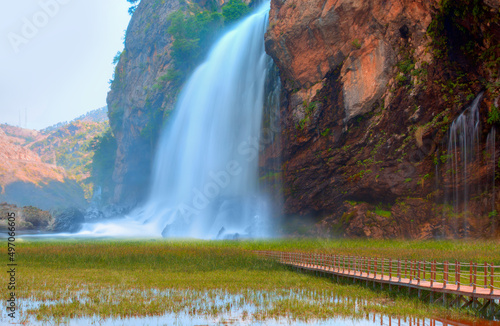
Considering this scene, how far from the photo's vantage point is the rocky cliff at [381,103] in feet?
107

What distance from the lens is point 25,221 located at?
73625mm

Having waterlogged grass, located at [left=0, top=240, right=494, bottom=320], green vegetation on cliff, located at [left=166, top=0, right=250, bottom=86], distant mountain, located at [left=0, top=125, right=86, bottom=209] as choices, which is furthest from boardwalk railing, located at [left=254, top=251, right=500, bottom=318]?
→ distant mountain, located at [left=0, top=125, right=86, bottom=209]

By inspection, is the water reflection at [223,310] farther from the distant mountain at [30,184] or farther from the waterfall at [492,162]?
the distant mountain at [30,184]

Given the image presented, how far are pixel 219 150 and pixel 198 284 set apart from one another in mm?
36069

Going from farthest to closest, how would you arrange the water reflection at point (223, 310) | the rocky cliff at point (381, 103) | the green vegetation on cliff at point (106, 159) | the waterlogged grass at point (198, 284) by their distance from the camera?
1. the green vegetation on cliff at point (106, 159)
2. the rocky cliff at point (381, 103)
3. the waterlogged grass at point (198, 284)
4. the water reflection at point (223, 310)

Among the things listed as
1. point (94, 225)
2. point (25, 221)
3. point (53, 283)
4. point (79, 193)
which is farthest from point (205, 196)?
point (79, 193)

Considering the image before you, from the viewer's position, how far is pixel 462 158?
33000 mm

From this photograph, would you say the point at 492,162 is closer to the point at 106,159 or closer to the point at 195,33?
the point at 195,33

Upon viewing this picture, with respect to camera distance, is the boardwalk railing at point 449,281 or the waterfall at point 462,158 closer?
the boardwalk railing at point 449,281

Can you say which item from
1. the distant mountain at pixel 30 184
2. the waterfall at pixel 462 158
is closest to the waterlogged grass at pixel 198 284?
the waterfall at pixel 462 158

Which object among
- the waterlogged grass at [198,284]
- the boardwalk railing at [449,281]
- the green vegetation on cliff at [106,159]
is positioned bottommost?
the waterlogged grass at [198,284]

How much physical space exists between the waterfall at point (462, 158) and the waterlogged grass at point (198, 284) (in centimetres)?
473

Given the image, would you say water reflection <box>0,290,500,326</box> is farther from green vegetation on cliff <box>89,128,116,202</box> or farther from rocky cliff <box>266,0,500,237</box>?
green vegetation on cliff <box>89,128,116,202</box>

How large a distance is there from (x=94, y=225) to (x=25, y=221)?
12.0 m
